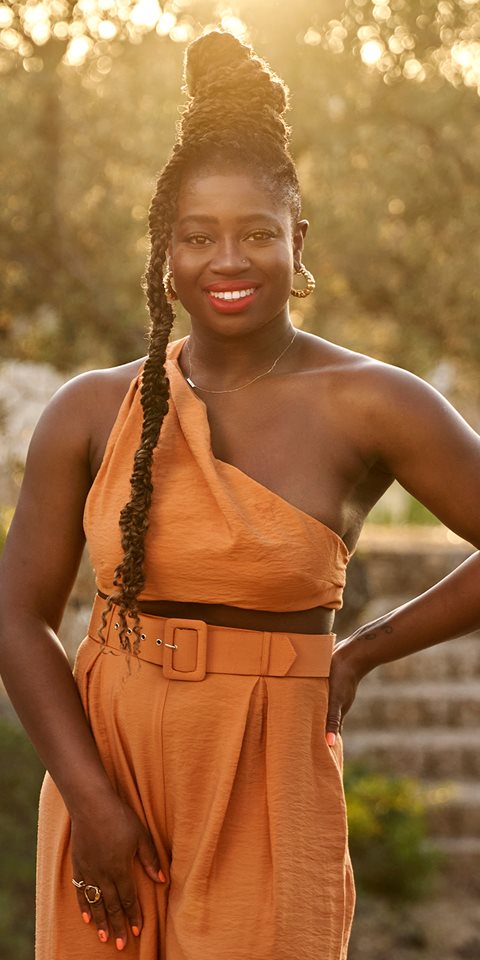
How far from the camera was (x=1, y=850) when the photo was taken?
5.60 metres

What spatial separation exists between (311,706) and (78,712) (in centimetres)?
40

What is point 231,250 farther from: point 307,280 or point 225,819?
point 225,819

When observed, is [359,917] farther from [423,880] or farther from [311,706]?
[311,706]

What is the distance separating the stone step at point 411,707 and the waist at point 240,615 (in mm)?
6712

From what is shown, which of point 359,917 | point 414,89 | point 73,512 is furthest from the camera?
point 359,917

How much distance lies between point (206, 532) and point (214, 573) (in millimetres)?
67

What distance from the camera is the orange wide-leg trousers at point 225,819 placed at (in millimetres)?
2289

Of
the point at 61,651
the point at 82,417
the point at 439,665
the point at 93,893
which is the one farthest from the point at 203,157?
the point at 439,665

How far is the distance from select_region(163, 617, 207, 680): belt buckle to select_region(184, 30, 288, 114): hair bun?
0.90 metres

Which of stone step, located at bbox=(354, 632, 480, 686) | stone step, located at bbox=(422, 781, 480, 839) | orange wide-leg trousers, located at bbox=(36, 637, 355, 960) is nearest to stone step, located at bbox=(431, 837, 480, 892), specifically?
stone step, located at bbox=(422, 781, 480, 839)

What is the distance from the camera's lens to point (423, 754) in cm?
867

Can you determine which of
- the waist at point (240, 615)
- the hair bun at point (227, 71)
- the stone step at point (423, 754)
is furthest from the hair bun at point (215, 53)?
the stone step at point (423, 754)

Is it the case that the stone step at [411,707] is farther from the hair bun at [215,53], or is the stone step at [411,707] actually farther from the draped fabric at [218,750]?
the hair bun at [215,53]

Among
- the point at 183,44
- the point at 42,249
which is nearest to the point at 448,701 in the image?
the point at 42,249
